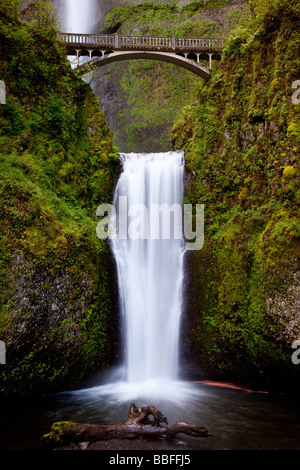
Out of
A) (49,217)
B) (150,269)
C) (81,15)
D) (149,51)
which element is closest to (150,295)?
(150,269)

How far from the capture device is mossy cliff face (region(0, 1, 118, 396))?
7.24m

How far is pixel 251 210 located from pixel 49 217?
218 inches

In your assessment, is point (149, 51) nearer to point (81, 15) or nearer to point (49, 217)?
point (49, 217)

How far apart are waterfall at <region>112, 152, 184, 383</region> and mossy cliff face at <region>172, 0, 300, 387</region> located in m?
0.54

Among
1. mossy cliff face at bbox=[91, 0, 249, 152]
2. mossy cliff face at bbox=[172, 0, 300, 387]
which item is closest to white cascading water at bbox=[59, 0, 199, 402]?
mossy cliff face at bbox=[172, 0, 300, 387]

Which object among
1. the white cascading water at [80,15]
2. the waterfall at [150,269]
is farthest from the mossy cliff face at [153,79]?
the waterfall at [150,269]

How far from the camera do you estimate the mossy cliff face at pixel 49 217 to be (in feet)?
23.7

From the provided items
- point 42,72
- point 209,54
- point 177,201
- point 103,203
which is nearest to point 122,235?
point 103,203

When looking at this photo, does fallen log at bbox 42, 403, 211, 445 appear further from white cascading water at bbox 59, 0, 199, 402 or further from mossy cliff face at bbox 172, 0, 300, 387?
mossy cliff face at bbox 172, 0, 300, 387

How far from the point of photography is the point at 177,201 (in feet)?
38.1

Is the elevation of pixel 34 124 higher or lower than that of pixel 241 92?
lower
